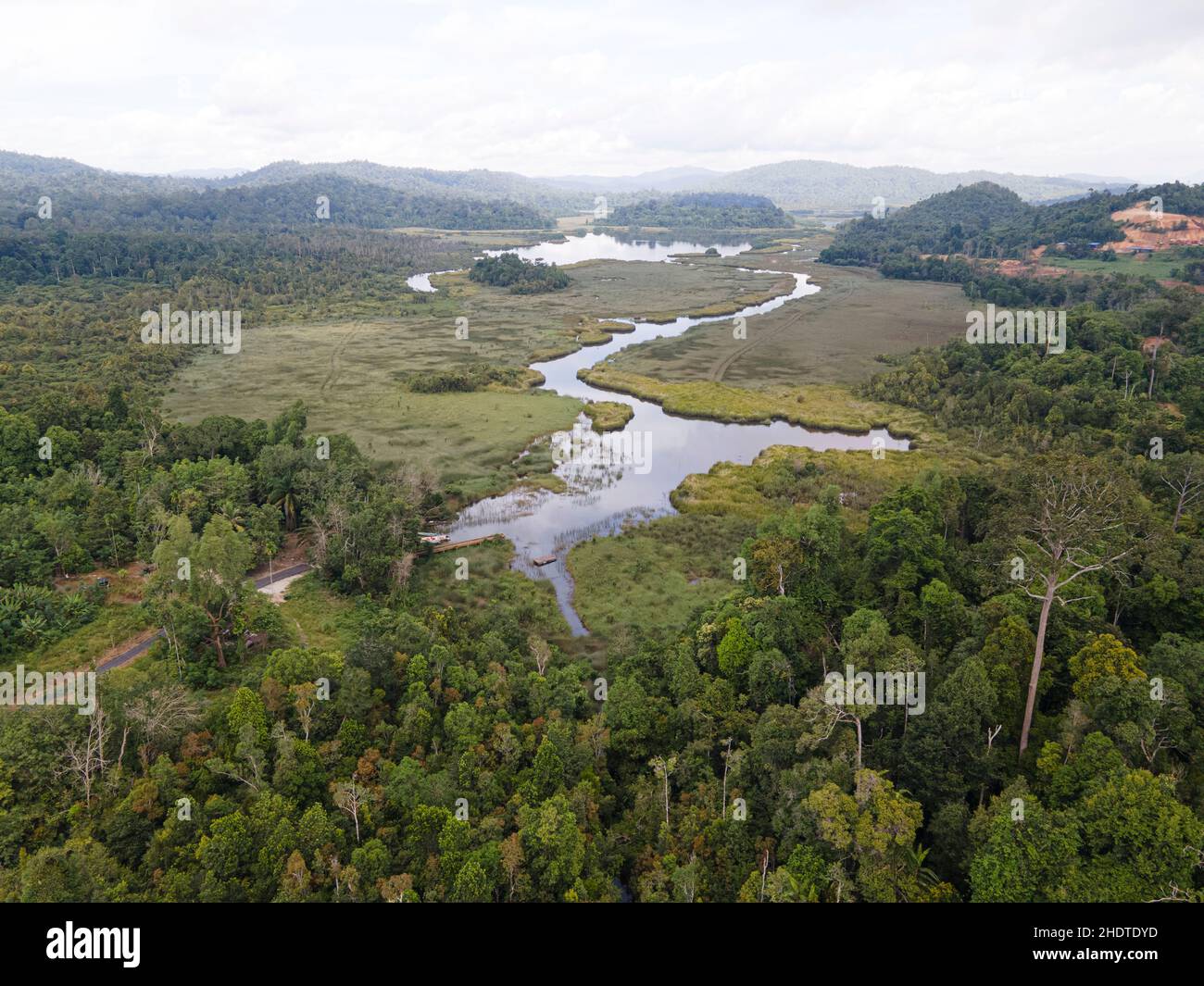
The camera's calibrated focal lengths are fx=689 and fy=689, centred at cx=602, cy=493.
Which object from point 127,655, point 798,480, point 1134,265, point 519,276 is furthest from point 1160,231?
point 127,655

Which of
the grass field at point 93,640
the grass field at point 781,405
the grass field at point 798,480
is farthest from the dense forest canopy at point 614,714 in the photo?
the grass field at point 781,405

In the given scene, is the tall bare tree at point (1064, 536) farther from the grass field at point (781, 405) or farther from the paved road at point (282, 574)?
the grass field at point (781, 405)

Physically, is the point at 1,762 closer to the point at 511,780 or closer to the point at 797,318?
the point at 511,780

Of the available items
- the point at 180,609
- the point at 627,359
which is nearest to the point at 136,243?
the point at 627,359

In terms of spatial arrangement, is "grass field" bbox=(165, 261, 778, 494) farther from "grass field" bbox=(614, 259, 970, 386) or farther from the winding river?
"grass field" bbox=(614, 259, 970, 386)

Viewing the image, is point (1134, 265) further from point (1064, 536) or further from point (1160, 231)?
point (1064, 536)

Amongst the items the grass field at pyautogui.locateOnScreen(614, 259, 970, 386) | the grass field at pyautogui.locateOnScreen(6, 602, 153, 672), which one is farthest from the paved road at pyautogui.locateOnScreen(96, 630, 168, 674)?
the grass field at pyautogui.locateOnScreen(614, 259, 970, 386)

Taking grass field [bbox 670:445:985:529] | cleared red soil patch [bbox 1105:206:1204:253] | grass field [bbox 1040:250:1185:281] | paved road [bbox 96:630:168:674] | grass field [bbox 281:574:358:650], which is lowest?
paved road [bbox 96:630:168:674]
